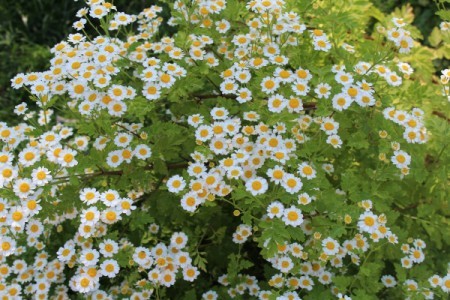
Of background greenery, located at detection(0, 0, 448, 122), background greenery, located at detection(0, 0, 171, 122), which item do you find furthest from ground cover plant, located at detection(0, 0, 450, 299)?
background greenery, located at detection(0, 0, 171, 122)

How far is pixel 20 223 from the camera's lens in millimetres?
2195

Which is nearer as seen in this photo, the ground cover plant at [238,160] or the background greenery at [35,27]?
the ground cover plant at [238,160]

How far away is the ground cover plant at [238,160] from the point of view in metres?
2.29

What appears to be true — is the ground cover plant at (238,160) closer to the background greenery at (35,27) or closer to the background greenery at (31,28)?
the background greenery at (35,27)

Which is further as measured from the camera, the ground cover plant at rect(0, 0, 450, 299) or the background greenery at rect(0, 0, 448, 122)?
the background greenery at rect(0, 0, 448, 122)

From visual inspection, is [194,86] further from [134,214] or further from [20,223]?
[20,223]

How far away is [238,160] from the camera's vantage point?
2.25 m

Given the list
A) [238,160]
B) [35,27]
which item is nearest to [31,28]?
[35,27]

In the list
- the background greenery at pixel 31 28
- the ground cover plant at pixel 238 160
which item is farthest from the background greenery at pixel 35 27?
the ground cover plant at pixel 238 160

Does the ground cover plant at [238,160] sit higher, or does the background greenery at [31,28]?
the ground cover plant at [238,160]

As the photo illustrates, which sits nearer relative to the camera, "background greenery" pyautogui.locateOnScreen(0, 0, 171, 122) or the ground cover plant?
the ground cover plant

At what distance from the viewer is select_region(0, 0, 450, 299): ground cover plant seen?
2.29 meters

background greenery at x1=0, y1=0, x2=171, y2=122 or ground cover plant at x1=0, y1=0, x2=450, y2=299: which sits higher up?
ground cover plant at x1=0, y1=0, x2=450, y2=299

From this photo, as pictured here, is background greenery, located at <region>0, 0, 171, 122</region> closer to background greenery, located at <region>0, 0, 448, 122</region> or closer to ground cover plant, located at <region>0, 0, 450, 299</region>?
background greenery, located at <region>0, 0, 448, 122</region>
